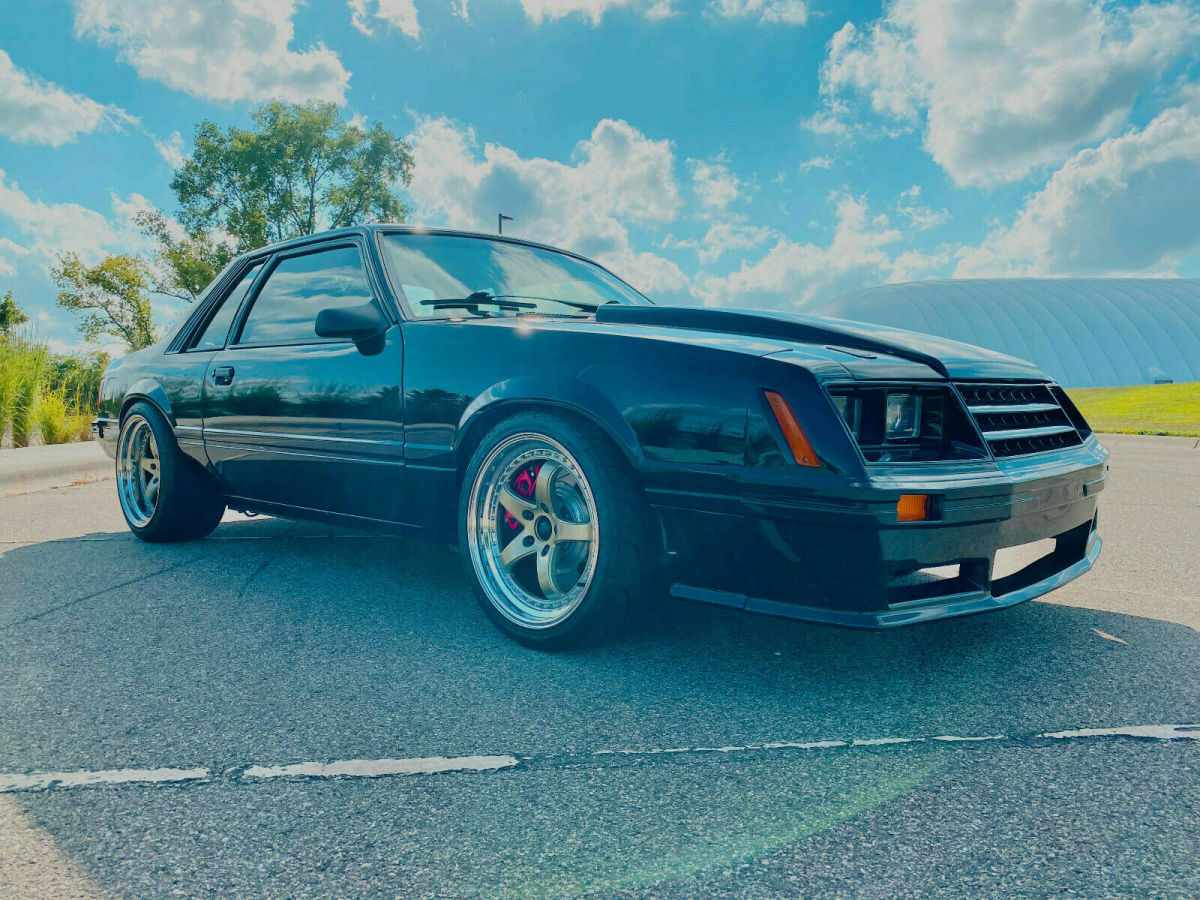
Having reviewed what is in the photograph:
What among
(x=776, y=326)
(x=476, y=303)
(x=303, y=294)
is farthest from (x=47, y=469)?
(x=776, y=326)

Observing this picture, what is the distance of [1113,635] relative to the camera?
2926 mm

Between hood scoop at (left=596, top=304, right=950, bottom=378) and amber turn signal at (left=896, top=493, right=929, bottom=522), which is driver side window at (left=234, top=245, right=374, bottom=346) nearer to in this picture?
hood scoop at (left=596, top=304, right=950, bottom=378)

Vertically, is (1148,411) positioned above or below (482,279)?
below

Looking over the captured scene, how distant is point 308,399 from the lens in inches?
140

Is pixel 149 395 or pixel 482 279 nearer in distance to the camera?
pixel 482 279

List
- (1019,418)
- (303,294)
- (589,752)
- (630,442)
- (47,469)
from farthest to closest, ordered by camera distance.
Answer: (47,469) → (303,294) → (1019,418) → (630,442) → (589,752)

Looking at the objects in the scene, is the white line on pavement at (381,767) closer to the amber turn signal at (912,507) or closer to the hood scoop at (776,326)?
the amber turn signal at (912,507)

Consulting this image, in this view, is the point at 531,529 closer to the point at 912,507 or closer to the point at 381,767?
the point at 381,767

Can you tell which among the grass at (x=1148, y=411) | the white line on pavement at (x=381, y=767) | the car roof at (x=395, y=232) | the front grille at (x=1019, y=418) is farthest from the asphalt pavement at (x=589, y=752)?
the grass at (x=1148, y=411)

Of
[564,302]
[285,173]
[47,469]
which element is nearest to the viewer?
[564,302]

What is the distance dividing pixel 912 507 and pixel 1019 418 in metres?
0.76

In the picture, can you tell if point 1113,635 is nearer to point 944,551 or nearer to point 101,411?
point 944,551

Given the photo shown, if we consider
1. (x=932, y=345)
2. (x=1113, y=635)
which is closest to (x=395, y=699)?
(x=932, y=345)

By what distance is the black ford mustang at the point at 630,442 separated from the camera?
7.49 ft
